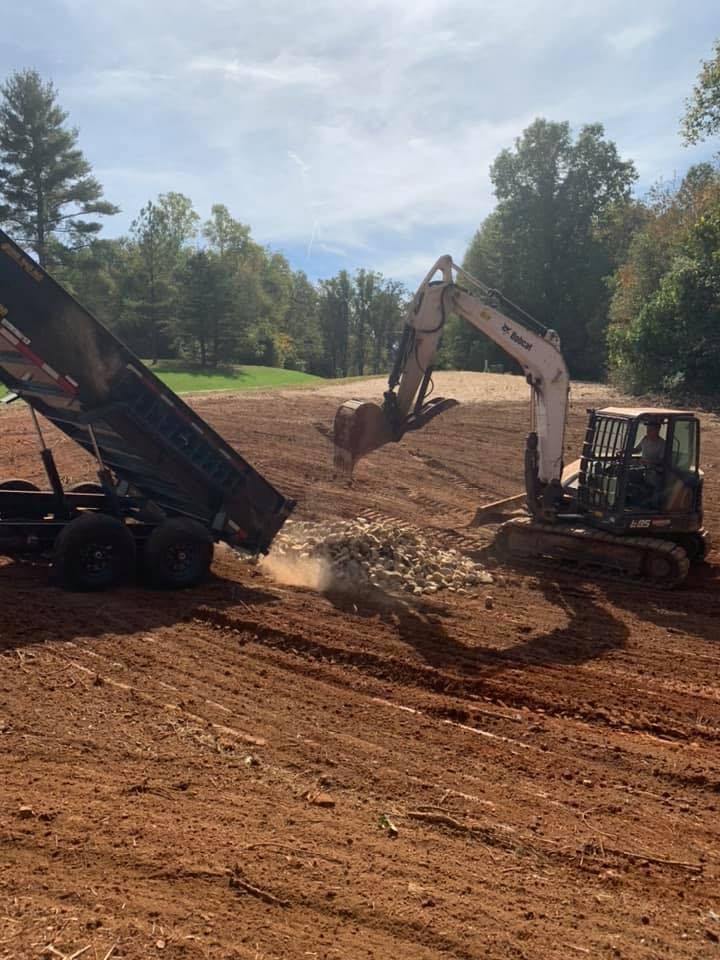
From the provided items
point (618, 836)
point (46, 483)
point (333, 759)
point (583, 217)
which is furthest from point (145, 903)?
point (583, 217)

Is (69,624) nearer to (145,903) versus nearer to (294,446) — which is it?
(145,903)

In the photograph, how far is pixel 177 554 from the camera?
9.05 m

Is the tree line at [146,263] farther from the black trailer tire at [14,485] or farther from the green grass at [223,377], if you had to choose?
the black trailer tire at [14,485]

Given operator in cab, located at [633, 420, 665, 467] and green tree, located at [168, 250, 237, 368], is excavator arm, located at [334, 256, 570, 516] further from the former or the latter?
green tree, located at [168, 250, 237, 368]

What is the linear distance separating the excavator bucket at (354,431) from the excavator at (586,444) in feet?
0.05

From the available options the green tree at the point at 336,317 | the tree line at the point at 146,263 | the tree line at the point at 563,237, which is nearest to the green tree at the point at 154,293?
the tree line at the point at 146,263

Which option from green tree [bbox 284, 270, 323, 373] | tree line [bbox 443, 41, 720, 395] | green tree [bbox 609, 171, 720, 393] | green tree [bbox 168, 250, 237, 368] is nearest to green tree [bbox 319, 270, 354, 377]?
green tree [bbox 284, 270, 323, 373]

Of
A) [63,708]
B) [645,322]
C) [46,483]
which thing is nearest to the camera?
[63,708]

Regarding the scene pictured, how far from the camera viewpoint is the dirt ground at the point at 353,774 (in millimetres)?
3857

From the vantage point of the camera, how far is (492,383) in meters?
36.8

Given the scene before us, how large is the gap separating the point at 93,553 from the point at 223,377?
3852cm

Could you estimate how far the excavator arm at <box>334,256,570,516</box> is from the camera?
1023 cm

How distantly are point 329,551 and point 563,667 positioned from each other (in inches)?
154

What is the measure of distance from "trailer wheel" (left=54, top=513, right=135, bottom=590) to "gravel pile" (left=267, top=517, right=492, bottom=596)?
2295 millimetres
